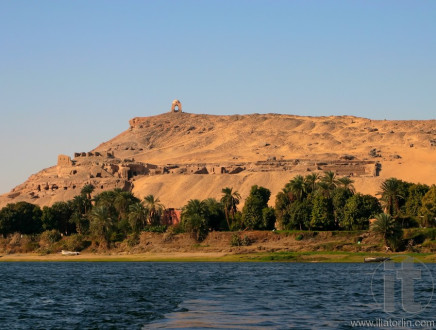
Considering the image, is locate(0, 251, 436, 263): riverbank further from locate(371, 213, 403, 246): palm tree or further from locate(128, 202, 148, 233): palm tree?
locate(128, 202, 148, 233): palm tree

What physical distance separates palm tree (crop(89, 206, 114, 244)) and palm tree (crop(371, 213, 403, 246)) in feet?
102

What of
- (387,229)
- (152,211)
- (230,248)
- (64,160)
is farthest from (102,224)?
(64,160)

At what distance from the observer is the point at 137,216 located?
93.6 meters

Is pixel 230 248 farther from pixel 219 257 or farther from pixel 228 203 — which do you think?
pixel 228 203

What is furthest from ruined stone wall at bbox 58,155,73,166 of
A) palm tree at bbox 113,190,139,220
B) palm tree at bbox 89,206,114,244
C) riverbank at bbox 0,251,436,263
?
palm tree at bbox 89,206,114,244

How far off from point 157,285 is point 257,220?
118 ft

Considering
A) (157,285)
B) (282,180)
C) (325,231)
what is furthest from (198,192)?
(157,285)

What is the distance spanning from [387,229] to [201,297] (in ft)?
111

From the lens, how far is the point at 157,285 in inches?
2221

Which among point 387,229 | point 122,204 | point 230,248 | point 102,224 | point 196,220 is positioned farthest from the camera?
point 122,204

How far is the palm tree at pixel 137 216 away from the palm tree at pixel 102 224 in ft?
8.29

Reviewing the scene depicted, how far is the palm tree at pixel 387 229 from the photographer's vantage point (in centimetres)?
7644

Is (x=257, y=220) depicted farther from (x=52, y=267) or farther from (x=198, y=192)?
(x=198, y=192)

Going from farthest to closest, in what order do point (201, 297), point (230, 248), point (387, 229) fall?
point (230, 248) → point (387, 229) → point (201, 297)
